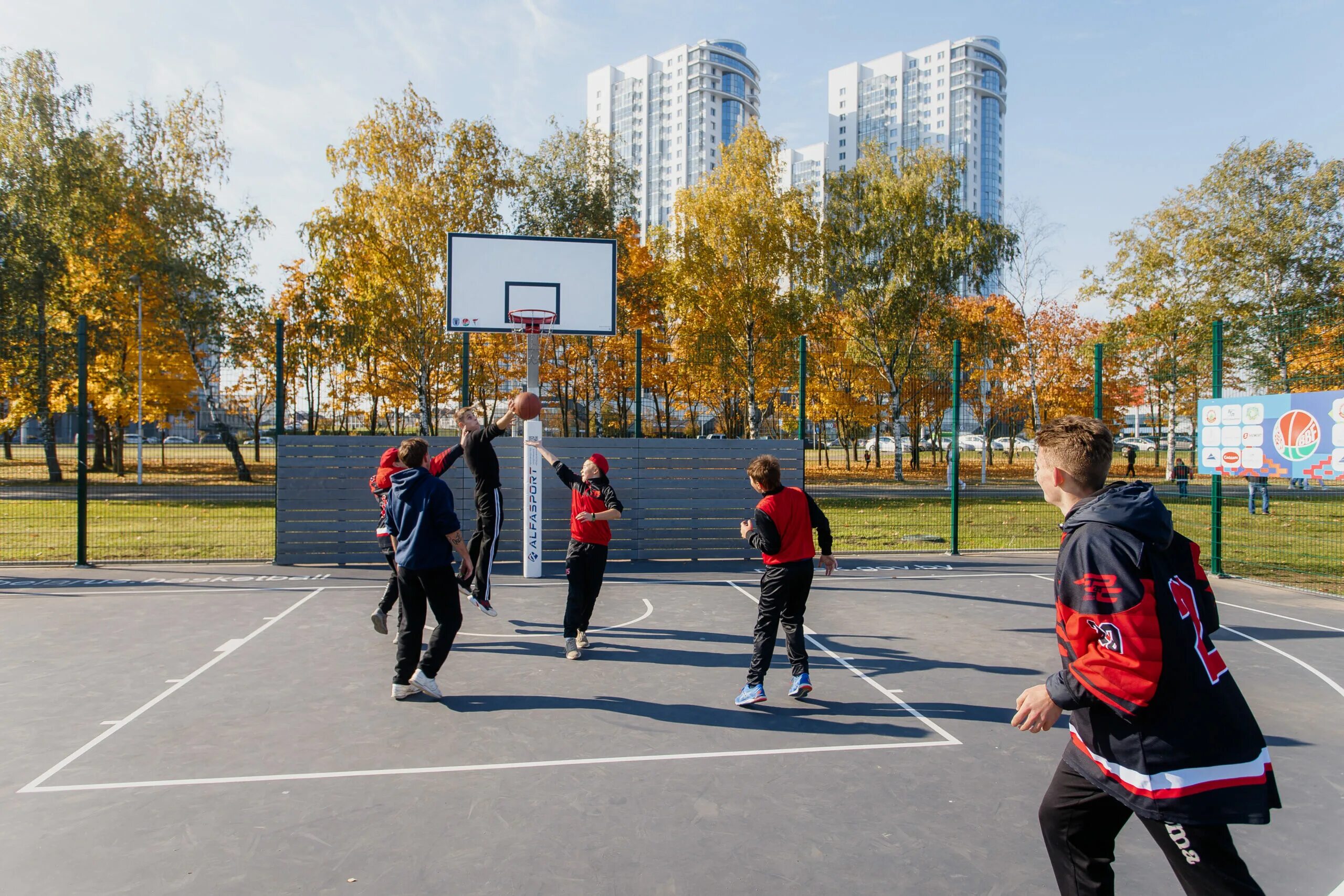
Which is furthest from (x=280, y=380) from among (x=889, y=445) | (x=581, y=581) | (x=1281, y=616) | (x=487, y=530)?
(x=889, y=445)

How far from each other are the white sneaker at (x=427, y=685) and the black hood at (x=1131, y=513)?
4.23m

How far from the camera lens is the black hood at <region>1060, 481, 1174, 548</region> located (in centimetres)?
211

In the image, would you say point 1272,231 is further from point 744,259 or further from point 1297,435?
point 1297,435

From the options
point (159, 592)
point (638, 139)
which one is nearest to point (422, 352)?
point (159, 592)

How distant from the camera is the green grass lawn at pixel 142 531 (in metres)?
11.9

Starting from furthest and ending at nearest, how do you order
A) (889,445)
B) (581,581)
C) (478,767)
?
(889,445) → (581,581) → (478,767)

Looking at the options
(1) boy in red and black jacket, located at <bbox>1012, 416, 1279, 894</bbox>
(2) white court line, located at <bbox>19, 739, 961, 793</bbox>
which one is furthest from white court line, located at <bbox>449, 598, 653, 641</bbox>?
(1) boy in red and black jacket, located at <bbox>1012, 416, 1279, 894</bbox>

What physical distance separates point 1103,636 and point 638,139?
372ft

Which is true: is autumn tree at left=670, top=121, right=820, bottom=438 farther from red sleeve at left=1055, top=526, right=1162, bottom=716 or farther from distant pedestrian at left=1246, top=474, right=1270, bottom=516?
red sleeve at left=1055, top=526, right=1162, bottom=716

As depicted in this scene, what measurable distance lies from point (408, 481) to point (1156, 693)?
4406mm

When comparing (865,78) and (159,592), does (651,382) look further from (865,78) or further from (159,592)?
(865,78)

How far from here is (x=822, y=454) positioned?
20.8 metres

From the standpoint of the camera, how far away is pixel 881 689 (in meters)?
5.50

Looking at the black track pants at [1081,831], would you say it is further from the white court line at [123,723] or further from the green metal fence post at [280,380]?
the green metal fence post at [280,380]
